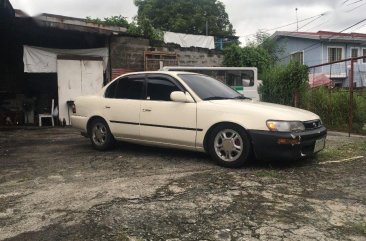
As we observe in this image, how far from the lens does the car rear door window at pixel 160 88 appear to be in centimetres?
654

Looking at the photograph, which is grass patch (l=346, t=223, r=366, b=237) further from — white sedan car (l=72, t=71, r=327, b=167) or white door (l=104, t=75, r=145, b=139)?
white door (l=104, t=75, r=145, b=139)

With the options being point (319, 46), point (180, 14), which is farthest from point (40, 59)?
point (180, 14)

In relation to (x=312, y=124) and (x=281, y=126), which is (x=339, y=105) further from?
(x=281, y=126)

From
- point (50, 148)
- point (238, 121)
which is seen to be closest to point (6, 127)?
point (50, 148)

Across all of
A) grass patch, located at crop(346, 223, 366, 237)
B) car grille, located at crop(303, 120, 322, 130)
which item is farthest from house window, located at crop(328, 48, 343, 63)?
grass patch, located at crop(346, 223, 366, 237)

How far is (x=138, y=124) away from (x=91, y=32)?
7.21 m

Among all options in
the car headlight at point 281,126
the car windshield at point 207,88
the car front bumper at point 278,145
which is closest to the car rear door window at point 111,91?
the car windshield at point 207,88

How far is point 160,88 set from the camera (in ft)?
21.9

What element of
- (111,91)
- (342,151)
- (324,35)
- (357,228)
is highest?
Result: (324,35)

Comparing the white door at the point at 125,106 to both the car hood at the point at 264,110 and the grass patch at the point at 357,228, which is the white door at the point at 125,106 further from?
the grass patch at the point at 357,228

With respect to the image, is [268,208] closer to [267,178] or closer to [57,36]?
[267,178]

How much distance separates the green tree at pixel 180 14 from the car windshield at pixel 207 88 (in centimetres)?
3262

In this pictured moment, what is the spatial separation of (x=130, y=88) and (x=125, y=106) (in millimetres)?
344

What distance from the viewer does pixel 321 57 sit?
29219mm
